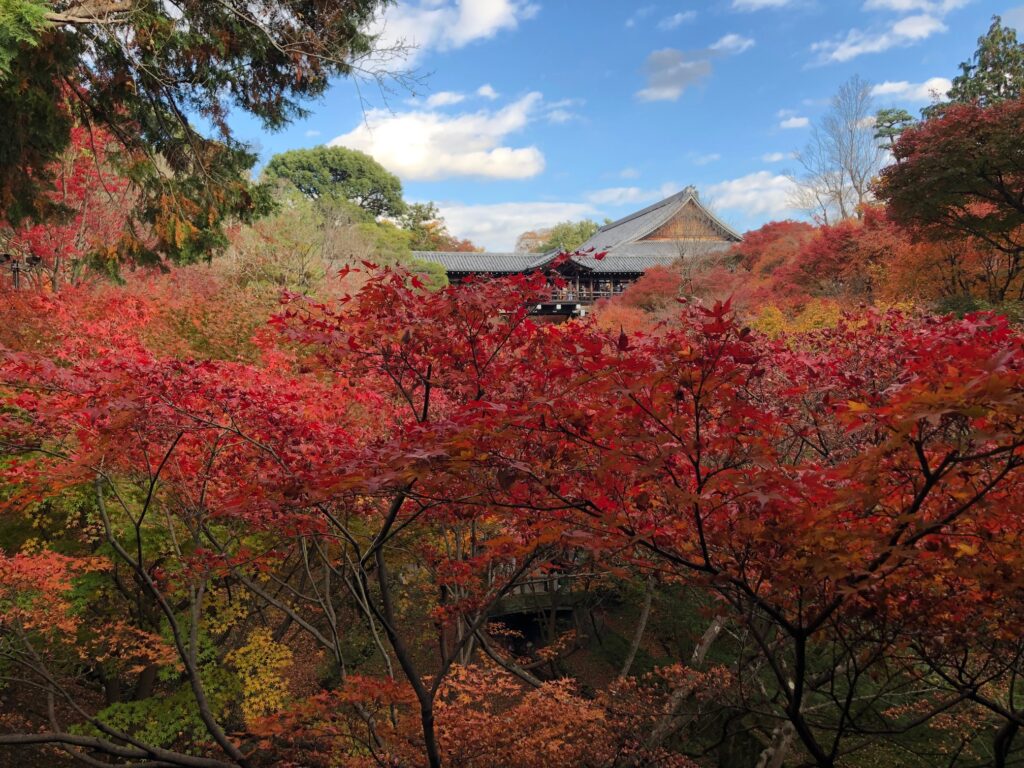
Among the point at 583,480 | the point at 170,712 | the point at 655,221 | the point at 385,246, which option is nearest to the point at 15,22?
the point at 583,480

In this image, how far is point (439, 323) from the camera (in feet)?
13.2

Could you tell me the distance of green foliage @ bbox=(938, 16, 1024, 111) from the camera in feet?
→ 79.0

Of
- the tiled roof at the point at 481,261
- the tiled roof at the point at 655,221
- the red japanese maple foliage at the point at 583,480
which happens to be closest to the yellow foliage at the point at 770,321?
the red japanese maple foliage at the point at 583,480

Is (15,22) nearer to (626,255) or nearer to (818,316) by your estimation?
(818,316)

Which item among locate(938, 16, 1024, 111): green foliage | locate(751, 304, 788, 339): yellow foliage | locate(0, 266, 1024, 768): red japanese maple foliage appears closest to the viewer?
locate(0, 266, 1024, 768): red japanese maple foliage

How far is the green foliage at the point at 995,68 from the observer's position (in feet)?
79.0

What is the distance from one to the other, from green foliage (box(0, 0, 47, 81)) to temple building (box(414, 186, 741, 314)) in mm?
26980

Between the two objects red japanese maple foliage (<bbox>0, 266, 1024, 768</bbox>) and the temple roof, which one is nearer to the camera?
red japanese maple foliage (<bbox>0, 266, 1024, 768</bbox>)

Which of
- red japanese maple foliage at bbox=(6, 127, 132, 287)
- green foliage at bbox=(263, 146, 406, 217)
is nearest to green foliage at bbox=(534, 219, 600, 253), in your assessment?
green foliage at bbox=(263, 146, 406, 217)

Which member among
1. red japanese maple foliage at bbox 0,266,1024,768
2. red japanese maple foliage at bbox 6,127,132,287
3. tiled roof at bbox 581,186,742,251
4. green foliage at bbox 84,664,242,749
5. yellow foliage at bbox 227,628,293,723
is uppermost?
tiled roof at bbox 581,186,742,251

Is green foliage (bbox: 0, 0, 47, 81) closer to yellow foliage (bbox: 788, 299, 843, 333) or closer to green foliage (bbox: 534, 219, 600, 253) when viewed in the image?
yellow foliage (bbox: 788, 299, 843, 333)

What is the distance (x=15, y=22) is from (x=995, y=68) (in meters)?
31.9

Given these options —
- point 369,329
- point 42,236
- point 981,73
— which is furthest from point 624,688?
point 981,73

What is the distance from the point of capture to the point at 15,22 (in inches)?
179
